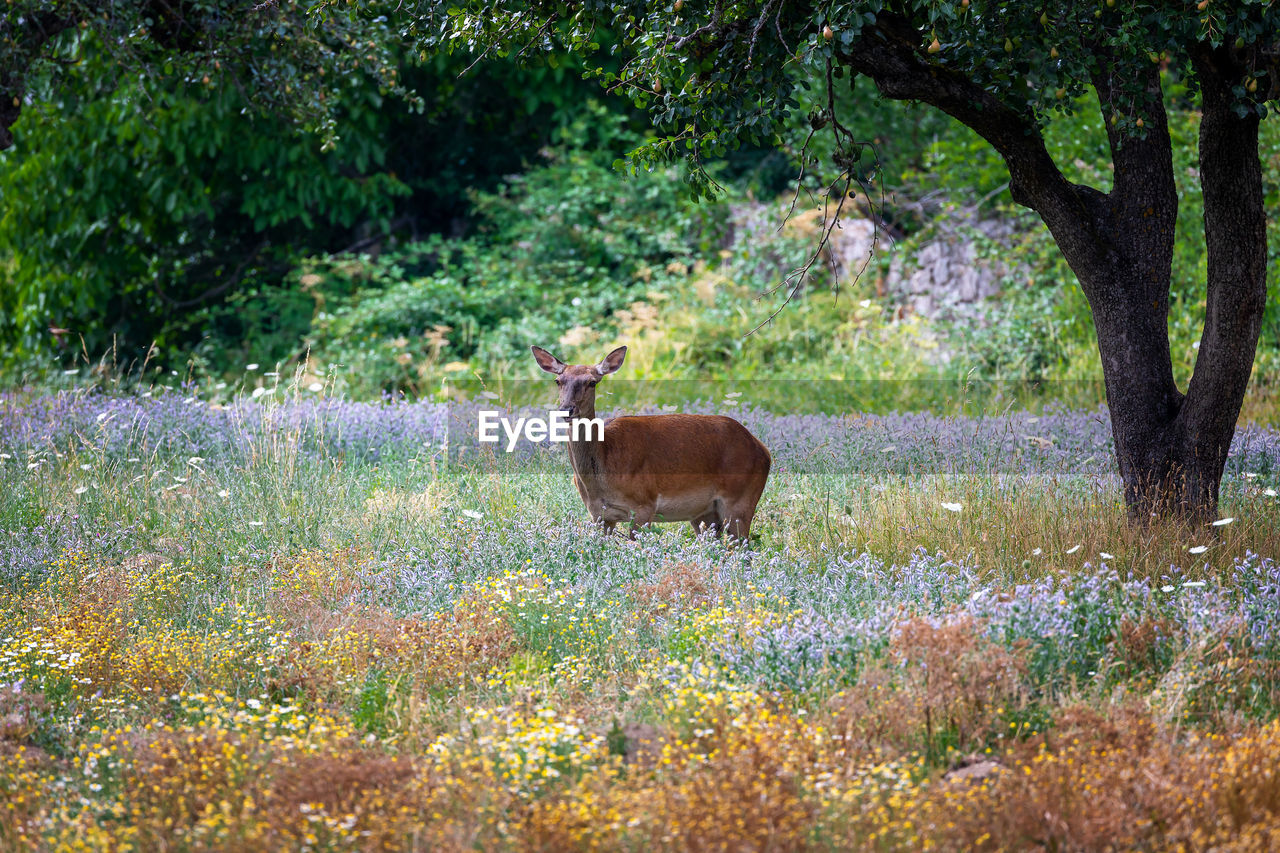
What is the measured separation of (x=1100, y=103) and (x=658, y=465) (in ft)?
10.1

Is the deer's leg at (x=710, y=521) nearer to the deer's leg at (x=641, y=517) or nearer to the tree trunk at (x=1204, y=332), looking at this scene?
the deer's leg at (x=641, y=517)

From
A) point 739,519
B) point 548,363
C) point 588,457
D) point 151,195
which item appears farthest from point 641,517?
point 151,195

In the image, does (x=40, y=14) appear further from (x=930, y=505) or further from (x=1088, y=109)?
(x=1088, y=109)

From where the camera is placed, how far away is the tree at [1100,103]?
18.5 ft

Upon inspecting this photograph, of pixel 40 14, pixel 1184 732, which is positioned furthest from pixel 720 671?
pixel 40 14

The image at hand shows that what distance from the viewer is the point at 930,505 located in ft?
24.9

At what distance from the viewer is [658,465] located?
23.0 feet

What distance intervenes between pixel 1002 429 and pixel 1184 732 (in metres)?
5.28

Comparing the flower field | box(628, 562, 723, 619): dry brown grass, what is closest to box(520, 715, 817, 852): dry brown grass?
the flower field

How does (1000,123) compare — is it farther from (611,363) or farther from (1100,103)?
(611,363)

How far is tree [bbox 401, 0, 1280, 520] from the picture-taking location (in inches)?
222

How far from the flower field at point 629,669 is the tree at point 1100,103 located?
0.81 meters

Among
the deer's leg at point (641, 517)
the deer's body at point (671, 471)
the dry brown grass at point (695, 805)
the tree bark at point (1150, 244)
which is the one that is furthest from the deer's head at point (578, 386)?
the dry brown grass at point (695, 805)

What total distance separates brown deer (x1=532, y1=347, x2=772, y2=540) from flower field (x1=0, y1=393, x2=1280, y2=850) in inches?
9.7
